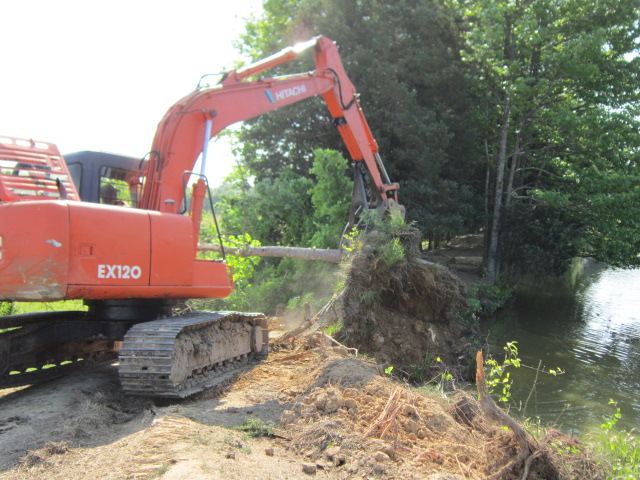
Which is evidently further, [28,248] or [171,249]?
[171,249]

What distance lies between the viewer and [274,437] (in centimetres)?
429

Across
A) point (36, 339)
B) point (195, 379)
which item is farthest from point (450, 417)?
point (36, 339)

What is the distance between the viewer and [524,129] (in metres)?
18.7

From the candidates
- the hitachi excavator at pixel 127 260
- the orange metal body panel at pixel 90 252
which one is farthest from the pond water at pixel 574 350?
the orange metal body panel at pixel 90 252

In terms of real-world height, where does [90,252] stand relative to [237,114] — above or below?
below

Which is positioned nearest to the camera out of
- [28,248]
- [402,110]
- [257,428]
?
[257,428]

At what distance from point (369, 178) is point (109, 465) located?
826 cm

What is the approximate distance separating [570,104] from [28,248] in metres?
16.8

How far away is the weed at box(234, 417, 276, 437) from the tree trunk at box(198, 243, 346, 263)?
631cm

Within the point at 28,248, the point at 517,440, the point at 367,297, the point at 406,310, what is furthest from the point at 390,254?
the point at 28,248

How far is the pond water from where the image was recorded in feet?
27.6

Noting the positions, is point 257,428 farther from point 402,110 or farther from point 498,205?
point 498,205

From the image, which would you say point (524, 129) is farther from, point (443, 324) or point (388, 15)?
point (443, 324)

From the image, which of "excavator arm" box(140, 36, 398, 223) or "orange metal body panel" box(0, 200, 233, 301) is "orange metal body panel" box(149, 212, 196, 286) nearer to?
"orange metal body panel" box(0, 200, 233, 301)
